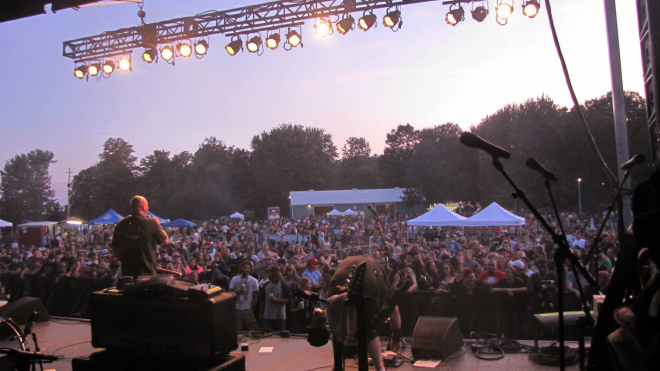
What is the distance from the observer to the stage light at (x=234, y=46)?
7625 mm

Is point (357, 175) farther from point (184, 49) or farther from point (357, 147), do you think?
point (184, 49)

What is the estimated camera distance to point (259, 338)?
635 cm

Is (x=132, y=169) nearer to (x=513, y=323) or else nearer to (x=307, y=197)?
(x=307, y=197)

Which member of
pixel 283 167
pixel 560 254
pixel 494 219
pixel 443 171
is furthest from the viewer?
pixel 283 167

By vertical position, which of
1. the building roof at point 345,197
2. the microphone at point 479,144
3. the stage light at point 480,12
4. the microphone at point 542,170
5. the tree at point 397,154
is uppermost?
the tree at point 397,154

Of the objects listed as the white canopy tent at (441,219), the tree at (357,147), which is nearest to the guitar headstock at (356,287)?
the white canopy tent at (441,219)

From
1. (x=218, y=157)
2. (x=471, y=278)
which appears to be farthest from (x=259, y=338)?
(x=218, y=157)

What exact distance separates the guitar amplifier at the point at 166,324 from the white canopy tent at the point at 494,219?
34.8ft

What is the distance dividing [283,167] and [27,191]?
3320 cm

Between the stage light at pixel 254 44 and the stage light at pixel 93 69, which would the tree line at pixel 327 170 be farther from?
the stage light at pixel 93 69

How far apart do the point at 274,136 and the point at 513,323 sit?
156ft

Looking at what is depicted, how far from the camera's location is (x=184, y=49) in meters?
7.85

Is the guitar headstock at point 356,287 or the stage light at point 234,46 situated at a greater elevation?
the stage light at point 234,46

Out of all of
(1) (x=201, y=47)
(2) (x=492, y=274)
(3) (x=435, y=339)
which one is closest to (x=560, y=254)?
(3) (x=435, y=339)
